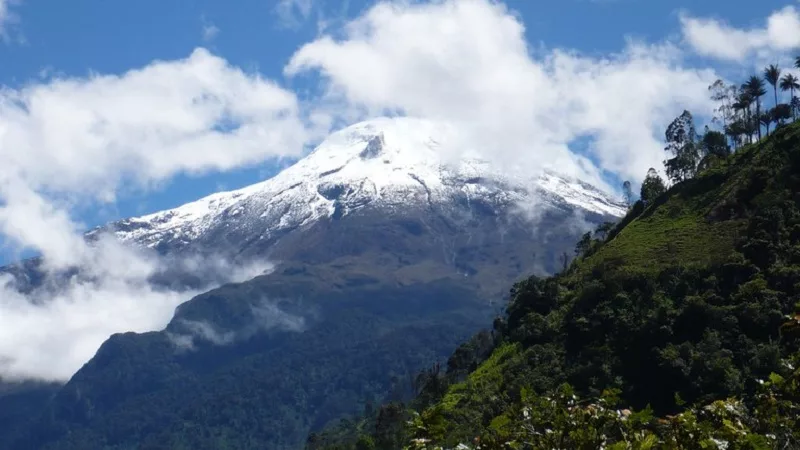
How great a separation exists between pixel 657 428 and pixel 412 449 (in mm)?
12489

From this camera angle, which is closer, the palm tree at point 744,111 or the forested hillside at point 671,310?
the forested hillside at point 671,310

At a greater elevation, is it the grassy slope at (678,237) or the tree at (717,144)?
the tree at (717,144)

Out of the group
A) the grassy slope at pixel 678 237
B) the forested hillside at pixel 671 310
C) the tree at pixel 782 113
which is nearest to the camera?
the forested hillside at pixel 671 310

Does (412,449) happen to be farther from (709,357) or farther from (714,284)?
(714,284)

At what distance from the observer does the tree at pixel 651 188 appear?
157 m

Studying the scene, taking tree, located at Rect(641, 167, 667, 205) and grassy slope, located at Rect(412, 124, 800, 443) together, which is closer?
grassy slope, located at Rect(412, 124, 800, 443)

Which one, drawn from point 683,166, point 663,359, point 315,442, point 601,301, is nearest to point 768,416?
point 663,359

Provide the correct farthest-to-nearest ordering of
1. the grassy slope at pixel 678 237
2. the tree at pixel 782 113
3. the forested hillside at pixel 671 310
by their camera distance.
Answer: the tree at pixel 782 113
the grassy slope at pixel 678 237
the forested hillside at pixel 671 310

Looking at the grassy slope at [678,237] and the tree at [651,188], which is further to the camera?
the tree at [651,188]

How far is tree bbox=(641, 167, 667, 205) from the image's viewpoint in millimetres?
157375

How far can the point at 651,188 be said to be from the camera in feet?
525

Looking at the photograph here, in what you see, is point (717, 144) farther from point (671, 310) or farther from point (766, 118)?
point (671, 310)

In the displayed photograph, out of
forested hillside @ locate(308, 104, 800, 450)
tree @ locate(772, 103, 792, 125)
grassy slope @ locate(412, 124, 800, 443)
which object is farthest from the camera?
tree @ locate(772, 103, 792, 125)

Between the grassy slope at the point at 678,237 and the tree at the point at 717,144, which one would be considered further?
the tree at the point at 717,144
